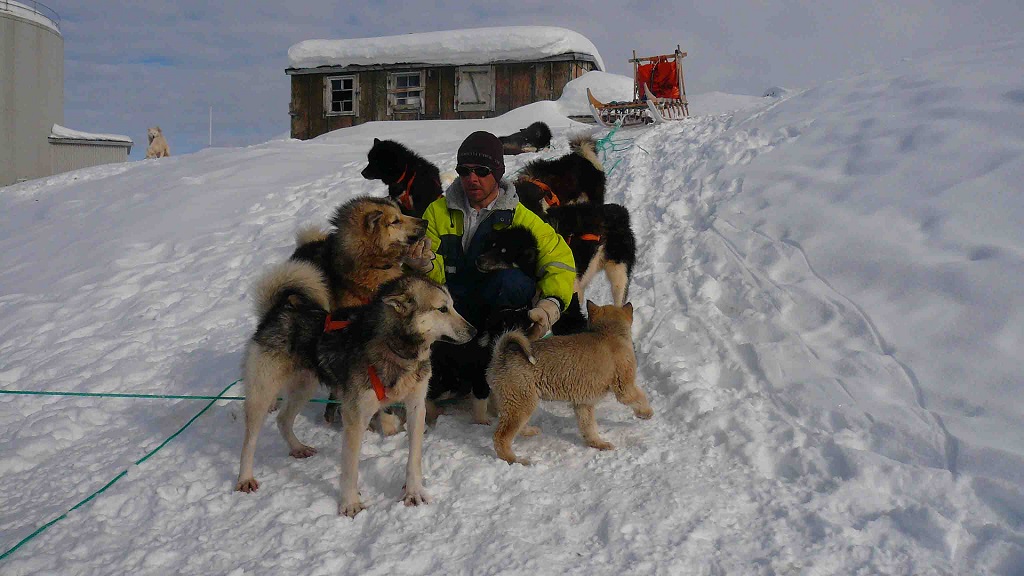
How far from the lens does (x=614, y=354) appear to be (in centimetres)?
338

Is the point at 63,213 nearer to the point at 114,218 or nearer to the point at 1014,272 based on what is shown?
the point at 114,218

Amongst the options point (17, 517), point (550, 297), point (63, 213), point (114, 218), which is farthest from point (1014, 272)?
point (63, 213)

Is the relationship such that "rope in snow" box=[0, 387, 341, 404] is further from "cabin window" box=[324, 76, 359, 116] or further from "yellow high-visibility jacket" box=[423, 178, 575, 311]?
"cabin window" box=[324, 76, 359, 116]

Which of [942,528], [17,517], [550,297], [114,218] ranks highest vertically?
[114,218]

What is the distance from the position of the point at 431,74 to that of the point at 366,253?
1657 cm

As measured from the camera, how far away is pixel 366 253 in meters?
4.00

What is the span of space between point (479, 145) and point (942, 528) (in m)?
2.80

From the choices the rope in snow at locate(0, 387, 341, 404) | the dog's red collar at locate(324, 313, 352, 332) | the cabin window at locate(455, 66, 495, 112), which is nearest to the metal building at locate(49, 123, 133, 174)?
the cabin window at locate(455, 66, 495, 112)

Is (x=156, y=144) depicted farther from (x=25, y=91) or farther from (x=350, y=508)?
(x=350, y=508)

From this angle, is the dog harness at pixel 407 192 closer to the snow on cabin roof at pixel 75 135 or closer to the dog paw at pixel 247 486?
the dog paw at pixel 247 486

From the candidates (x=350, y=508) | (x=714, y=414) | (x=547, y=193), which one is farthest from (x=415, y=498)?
(x=547, y=193)

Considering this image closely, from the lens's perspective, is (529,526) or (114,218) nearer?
(529,526)

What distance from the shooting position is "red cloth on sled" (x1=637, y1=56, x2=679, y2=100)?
13188 mm

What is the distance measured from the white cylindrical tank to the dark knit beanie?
26917mm
